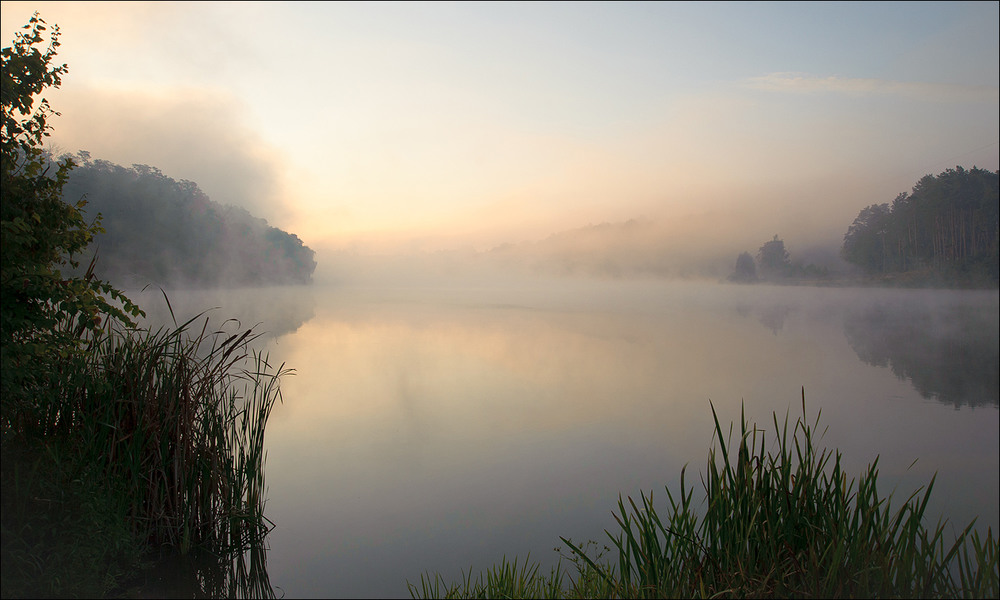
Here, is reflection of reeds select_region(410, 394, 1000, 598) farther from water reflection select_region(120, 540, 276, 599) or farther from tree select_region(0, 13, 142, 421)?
tree select_region(0, 13, 142, 421)

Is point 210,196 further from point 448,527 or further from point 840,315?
point 840,315

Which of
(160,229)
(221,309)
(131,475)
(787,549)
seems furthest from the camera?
(221,309)

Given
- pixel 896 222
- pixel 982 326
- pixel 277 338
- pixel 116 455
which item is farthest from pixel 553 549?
pixel 982 326

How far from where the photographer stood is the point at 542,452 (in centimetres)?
712

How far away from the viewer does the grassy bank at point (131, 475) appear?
2.71 m

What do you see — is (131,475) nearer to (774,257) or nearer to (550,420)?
(550,420)

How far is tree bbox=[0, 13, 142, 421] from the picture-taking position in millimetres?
2652

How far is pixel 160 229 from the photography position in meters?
11.6

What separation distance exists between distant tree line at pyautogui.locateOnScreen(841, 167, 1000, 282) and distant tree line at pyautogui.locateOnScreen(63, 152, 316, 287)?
1395 cm

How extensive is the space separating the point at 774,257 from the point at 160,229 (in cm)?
1592

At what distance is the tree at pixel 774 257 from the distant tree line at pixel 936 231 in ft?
9.28

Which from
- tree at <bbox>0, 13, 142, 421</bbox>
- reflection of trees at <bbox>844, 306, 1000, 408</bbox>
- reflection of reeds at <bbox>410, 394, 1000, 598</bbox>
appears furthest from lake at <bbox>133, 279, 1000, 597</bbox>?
tree at <bbox>0, 13, 142, 421</bbox>

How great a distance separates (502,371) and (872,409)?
798cm

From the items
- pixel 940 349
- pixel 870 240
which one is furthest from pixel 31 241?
pixel 940 349
